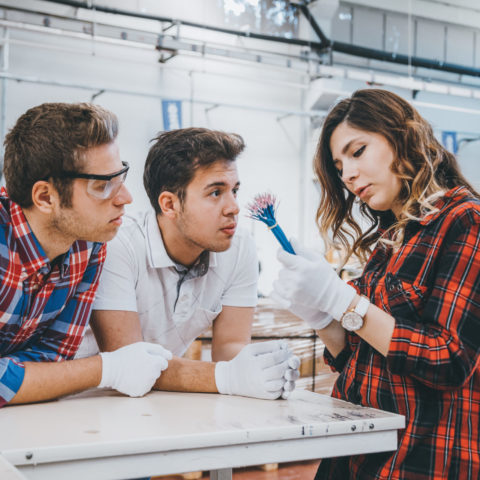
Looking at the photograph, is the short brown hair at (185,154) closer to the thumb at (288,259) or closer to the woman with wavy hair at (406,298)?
the woman with wavy hair at (406,298)

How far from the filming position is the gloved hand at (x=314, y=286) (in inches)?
50.0

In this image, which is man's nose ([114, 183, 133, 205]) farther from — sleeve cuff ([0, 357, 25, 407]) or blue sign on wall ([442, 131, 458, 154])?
blue sign on wall ([442, 131, 458, 154])

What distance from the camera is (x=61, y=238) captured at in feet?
4.90

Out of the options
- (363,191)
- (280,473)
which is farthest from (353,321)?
(280,473)

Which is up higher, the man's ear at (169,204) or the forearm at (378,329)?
the man's ear at (169,204)

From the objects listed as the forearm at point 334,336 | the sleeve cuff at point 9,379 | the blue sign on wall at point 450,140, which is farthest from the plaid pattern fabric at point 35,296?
the blue sign on wall at point 450,140

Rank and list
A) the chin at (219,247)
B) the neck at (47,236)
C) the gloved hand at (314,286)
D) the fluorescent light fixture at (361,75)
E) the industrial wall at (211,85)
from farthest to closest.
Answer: the fluorescent light fixture at (361,75) → the industrial wall at (211,85) → the chin at (219,247) → the neck at (47,236) → the gloved hand at (314,286)

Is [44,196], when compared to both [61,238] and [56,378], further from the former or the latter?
[56,378]

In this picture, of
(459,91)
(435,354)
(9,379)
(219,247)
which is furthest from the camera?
(459,91)

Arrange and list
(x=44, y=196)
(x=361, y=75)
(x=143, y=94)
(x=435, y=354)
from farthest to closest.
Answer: (x=361, y=75) < (x=143, y=94) < (x=44, y=196) < (x=435, y=354)

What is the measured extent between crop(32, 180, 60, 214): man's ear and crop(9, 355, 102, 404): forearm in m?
0.40

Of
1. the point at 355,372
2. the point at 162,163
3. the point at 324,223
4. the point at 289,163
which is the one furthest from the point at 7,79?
the point at 355,372

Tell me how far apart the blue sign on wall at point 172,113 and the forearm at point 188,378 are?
553cm

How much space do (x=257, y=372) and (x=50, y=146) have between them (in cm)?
78
